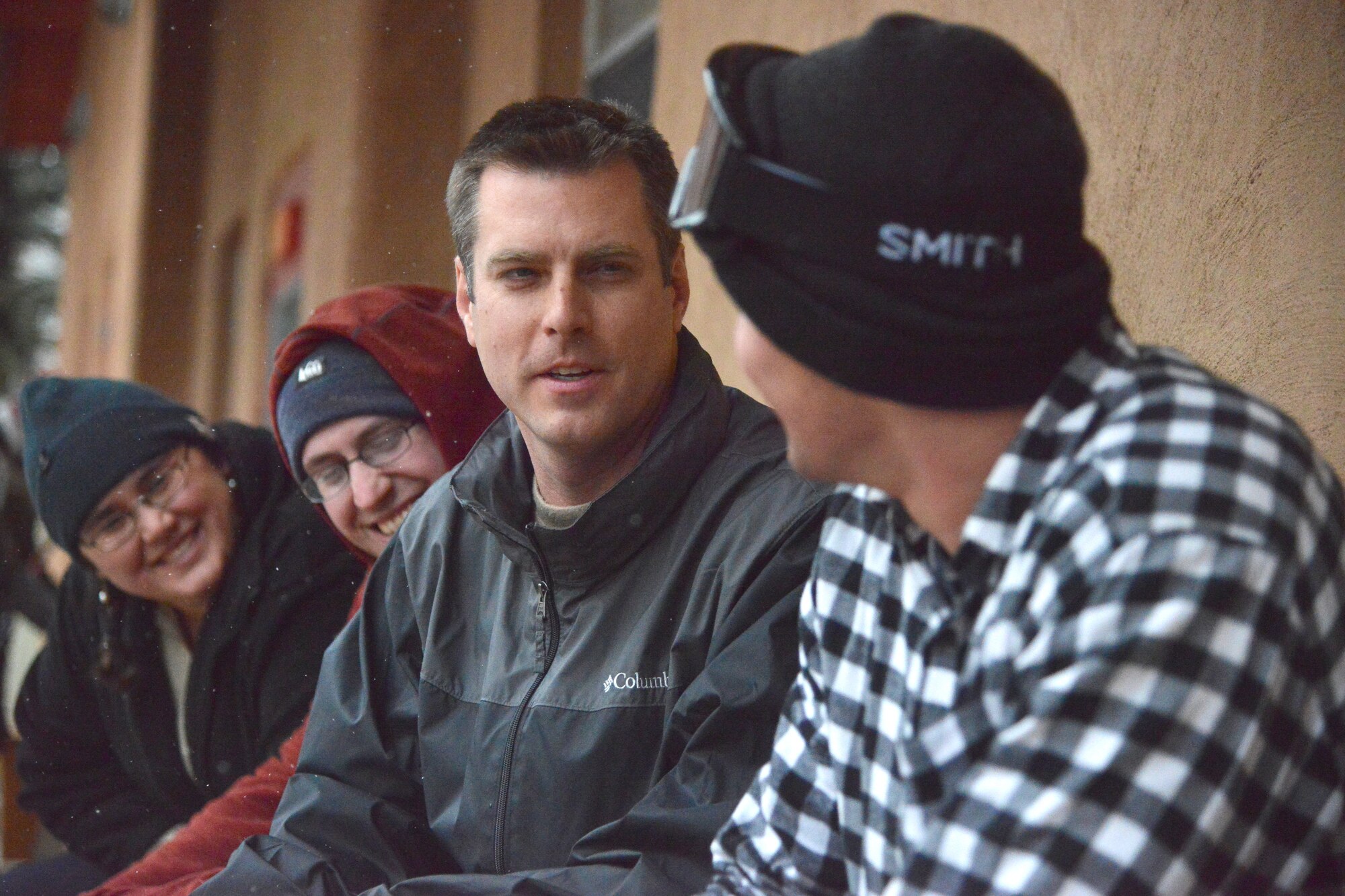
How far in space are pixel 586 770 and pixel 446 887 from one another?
22 centimetres

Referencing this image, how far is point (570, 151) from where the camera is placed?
79.4 inches

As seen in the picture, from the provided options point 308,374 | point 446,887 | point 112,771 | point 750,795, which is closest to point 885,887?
point 750,795

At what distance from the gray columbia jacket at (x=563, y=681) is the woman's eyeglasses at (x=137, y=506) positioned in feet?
3.28

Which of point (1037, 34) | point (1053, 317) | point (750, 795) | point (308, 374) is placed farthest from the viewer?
point (308, 374)

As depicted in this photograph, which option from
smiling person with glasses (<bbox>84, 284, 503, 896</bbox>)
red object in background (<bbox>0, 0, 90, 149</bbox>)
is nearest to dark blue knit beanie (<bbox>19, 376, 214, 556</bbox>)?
smiling person with glasses (<bbox>84, 284, 503, 896</bbox>)

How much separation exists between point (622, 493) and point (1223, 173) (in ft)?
2.84

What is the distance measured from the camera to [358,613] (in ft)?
6.98

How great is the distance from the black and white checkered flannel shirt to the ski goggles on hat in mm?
115

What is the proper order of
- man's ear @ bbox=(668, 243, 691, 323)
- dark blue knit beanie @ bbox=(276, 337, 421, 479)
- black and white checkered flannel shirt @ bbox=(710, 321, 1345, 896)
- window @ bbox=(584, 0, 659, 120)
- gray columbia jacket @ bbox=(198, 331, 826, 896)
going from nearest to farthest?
1. black and white checkered flannel shirt @ bbox=(710, 321, 1345, 896)
2. gray columbia jacket @ bbox=(198, 331, 826, 896)
3. man's ear @ bbox=(668, 243, 691, 323)
4. dark blue knit beanie @ bbox=(276, 337, 421, 479)
5. window @ bbox=(584, 0, 659, 120)

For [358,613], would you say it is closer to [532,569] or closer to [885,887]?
[532,569]

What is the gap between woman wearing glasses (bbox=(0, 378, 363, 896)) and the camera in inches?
111

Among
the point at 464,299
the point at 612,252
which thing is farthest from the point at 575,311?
the point at 464,299

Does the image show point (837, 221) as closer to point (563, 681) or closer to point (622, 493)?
point (622, 493)

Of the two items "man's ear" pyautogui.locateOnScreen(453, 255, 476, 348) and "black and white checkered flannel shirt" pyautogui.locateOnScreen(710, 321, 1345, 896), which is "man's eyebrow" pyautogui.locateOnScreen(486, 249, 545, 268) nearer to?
"man's ear" pyautogui.locateOnScreen(453, 255, 476, 348)
